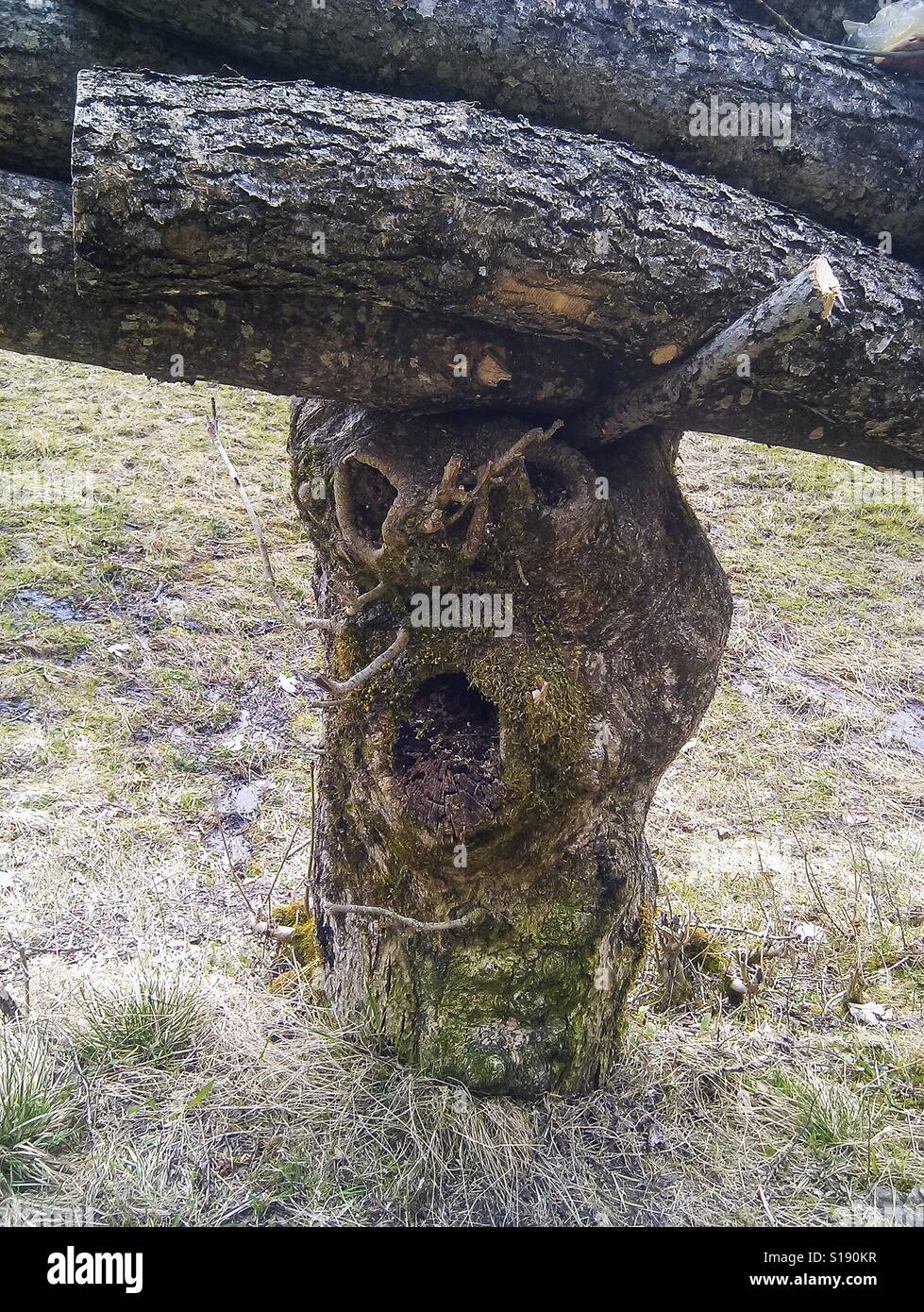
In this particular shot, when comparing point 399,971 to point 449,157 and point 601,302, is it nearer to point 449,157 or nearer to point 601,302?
point 601,302

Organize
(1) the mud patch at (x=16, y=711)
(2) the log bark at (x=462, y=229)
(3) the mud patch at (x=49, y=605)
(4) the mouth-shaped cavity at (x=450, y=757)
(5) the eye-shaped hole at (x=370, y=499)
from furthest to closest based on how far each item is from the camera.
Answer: (3) the mud patch at (x=49, y=605)
(1) the mud patch at (x=16, y=711)
(5) the eye-shaped hole at (x=370, y=499)
(4) the mouth-shaped cavity at (x=450, y=757)
(2) the log bark at (x=462, y=229)

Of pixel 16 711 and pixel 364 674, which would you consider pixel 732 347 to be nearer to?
pixel 364 674

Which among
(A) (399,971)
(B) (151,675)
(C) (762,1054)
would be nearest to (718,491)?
(B) (151,675)

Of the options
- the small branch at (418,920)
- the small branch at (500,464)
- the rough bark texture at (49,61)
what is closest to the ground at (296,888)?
the small branch at (418,920)

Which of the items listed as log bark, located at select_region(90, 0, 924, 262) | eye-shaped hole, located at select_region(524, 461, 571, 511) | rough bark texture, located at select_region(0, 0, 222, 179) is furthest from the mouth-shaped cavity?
rough bark texture, located at select_region(0, 0, 222, 179)

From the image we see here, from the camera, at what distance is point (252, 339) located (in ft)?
7.80

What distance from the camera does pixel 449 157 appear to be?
2.15 metres

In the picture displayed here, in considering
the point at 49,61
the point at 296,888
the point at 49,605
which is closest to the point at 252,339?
the point at 49,61

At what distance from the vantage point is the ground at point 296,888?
2.94 m

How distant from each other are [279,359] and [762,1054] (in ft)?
9.62

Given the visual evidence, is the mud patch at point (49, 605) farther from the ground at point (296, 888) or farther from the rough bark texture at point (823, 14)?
the rough bark texture at point (823, 14)

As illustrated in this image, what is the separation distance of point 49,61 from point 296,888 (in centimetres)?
312

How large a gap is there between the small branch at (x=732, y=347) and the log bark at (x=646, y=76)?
0.52 metres

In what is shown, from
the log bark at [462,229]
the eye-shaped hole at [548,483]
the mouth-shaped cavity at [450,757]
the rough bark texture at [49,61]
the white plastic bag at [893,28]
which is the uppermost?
the white plastic bag at [893,28]
